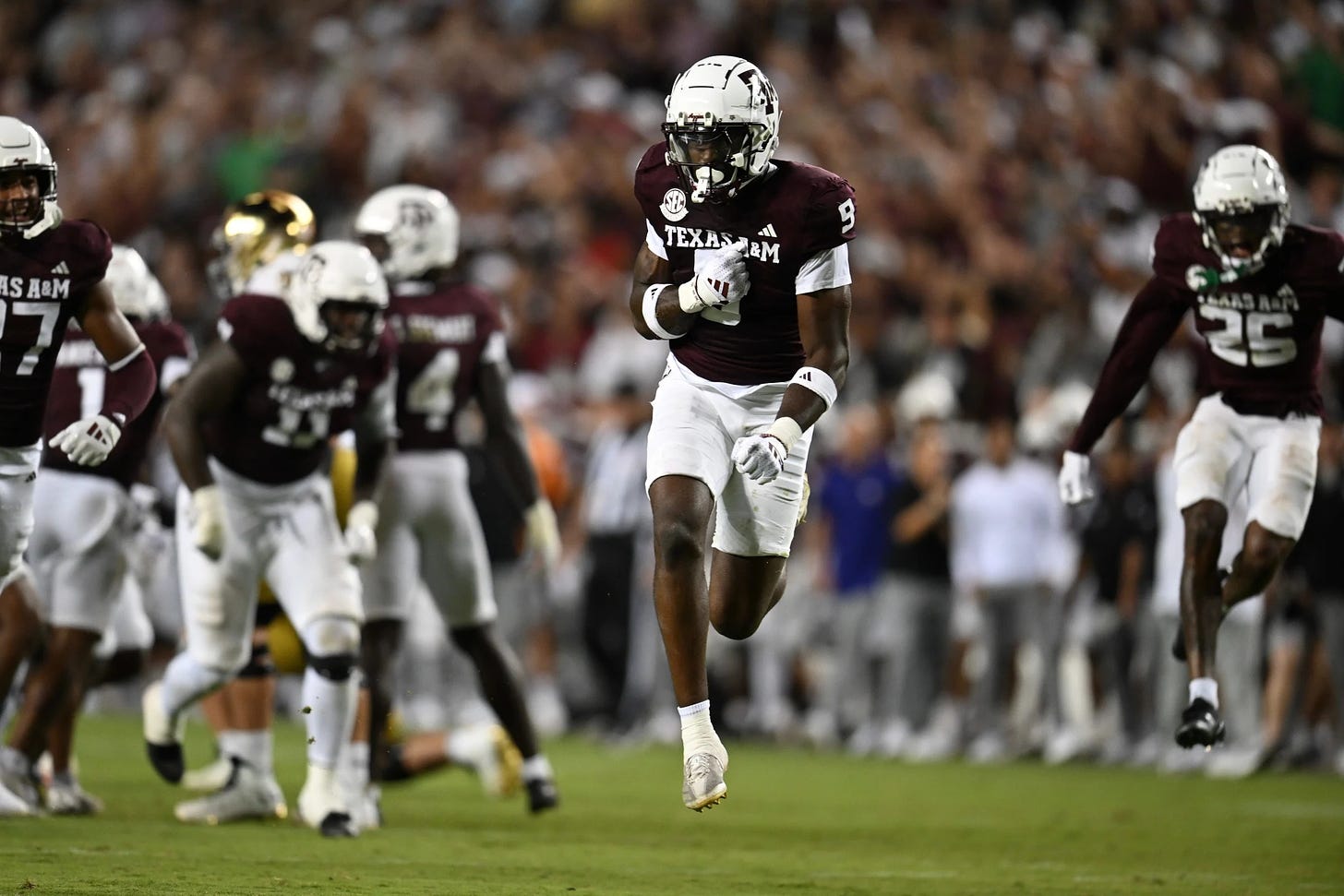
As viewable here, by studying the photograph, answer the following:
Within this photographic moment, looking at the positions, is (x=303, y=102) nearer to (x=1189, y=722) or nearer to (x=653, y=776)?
(x=653, y=776)

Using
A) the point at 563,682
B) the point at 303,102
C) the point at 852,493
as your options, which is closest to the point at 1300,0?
the point at 852,493

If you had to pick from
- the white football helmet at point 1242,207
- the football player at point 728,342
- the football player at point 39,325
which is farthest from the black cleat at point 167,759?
the white football helmet at point 1242,207

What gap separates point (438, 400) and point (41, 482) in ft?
5.67

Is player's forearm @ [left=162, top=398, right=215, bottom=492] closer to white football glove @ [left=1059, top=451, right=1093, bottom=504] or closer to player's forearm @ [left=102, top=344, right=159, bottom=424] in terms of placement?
player's forearm @ [left=102, top=344, right=159, bottom=424]

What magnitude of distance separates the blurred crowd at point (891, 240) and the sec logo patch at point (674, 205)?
6670 mm

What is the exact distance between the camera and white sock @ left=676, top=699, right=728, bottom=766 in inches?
243

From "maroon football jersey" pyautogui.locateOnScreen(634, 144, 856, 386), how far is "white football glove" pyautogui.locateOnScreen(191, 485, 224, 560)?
1967 millimetres

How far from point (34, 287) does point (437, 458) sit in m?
2.35

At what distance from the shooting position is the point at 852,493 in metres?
14.3

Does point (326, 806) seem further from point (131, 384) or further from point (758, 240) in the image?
point (758, 240)

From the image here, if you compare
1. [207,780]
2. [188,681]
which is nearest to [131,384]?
[188,681]

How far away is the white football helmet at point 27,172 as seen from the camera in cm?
670

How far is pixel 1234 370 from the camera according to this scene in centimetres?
805

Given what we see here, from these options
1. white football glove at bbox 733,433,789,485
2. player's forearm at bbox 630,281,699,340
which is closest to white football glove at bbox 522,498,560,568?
player's forearm at bbox 630,281,699,340
